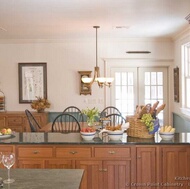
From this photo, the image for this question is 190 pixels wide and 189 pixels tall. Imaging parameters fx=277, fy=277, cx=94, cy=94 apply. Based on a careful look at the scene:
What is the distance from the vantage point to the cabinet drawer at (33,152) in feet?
10.3

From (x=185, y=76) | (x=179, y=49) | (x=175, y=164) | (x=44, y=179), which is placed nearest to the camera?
(x=44, y=179)

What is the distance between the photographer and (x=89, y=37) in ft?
21.2

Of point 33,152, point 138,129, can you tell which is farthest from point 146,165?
point 33,152

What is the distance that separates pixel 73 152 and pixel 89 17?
226 centimetres

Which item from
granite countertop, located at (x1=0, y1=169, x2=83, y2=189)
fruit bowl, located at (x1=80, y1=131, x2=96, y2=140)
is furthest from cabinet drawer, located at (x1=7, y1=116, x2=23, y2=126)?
granite countertop, located at (x1=0, y1=169, x2=83, y2=189)

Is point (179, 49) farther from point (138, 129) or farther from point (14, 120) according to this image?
point (14, 120)

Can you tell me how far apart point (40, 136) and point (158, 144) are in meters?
1.45

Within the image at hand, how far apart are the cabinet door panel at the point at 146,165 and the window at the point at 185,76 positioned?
9.49 feet

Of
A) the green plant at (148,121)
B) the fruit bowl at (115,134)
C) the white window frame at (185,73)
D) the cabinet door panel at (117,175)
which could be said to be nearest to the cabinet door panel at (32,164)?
the cabinet door panel at (117,175)

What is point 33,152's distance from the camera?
313cm

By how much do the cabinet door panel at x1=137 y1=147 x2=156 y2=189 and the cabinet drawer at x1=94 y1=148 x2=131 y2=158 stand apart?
132 mm

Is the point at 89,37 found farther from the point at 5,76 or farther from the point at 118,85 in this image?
the point at 5,76

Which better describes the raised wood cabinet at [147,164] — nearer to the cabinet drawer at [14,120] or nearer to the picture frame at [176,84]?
the picture frame at [176,84]

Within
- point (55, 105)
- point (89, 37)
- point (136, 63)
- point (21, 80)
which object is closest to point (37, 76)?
point (21, 80)
